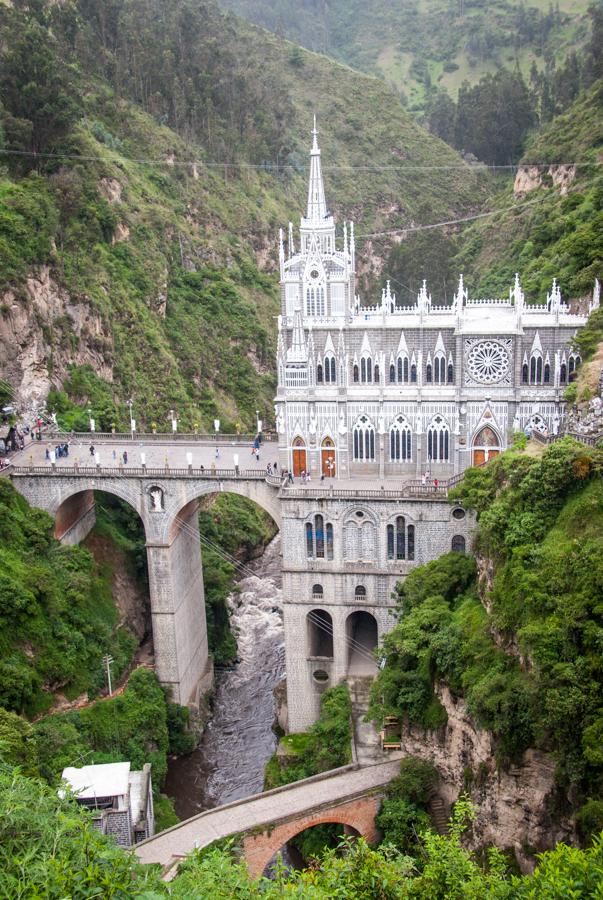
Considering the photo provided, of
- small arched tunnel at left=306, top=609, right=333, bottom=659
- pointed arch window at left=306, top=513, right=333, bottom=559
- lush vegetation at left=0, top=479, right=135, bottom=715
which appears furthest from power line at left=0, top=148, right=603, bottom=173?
small arched tunnel at left=306, top=609, right=333, bottom=659

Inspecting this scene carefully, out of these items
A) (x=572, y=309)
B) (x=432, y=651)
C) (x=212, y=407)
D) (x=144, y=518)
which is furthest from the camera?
(x=212, y=407)

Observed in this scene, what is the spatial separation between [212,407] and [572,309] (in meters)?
36.2

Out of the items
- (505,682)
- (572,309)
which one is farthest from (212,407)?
(505,682)

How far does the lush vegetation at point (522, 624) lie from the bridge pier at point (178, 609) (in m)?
14.6

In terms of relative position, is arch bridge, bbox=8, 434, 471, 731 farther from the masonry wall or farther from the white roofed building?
the white roofed building

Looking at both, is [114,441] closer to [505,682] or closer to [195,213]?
[505,682]

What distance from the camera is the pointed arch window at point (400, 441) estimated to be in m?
54.1

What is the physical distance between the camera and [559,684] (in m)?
32.5

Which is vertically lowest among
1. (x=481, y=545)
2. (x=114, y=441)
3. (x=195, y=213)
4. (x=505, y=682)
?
(x=505, y=682)

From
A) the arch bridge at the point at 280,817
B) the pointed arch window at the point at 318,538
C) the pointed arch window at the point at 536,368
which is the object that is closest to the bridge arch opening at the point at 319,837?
the arch bridge at the point at 280,817

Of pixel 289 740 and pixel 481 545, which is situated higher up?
pixel 481 545

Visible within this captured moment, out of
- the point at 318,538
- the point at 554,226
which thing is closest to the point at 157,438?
the point at 318,538

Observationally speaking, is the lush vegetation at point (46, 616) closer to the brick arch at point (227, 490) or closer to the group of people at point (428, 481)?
the brick arch at point (227, 490)

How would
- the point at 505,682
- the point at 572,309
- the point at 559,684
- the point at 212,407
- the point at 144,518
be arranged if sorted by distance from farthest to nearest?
the point at 212,407
the point at 572,309
the point at 144,518
the point at 505,682
the point at 559,684
